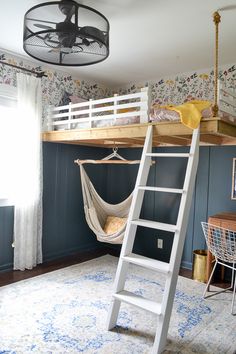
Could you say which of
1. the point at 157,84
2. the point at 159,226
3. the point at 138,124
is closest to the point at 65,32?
the point at 138,124

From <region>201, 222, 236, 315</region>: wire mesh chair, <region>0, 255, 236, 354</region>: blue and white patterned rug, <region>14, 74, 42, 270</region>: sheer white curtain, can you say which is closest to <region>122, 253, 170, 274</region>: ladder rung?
<region>0, 255, 236, 354</region>: blue and white patterned rug

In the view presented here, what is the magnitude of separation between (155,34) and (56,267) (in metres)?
2.86

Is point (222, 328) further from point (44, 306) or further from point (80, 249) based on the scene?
point (80, 249)

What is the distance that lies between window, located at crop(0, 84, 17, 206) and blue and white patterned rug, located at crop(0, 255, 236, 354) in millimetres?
1063

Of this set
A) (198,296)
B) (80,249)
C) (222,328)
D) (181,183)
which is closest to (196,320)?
(222,328)

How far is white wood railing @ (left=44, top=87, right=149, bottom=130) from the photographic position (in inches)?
109

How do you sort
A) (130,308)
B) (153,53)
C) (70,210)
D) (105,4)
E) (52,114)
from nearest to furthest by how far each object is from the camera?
(105,4)
(130,308)
(153,53)
(52,114)
(70,210)

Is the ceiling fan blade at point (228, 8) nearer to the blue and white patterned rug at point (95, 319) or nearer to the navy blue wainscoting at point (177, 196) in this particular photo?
the navy blue wainscoting at point (177, 196)

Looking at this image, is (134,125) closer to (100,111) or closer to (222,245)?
(100,111)

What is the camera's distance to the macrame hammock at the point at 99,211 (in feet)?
11.9

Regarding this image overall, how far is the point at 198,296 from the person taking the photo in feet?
9.68

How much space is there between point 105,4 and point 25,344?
8.52 ft

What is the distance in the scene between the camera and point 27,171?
344 centimetres

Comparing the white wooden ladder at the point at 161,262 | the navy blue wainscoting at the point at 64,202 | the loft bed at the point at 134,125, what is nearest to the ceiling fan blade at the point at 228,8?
the loft bed at the point at 134,125
